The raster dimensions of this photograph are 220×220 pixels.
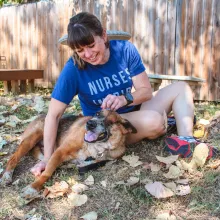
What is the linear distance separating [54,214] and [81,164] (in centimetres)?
71

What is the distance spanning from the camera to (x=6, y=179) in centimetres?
279

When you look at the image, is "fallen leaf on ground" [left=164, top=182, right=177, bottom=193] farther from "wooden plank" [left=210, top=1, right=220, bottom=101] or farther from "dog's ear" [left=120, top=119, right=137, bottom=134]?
"wooden plank" [left=210, top=1, right=220, bottom=101]

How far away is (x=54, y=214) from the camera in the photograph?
2.30 metres

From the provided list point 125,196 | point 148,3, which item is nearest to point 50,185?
point 125,196

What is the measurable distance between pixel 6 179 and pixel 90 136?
850 millimetres

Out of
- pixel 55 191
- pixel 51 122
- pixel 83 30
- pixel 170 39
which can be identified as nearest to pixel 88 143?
pixel 51 122

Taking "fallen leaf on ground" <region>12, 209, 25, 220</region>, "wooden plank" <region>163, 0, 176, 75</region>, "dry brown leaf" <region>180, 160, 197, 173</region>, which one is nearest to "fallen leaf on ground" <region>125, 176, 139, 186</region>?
"dry brown leaf" <region>180, 160, 197, 173</region>

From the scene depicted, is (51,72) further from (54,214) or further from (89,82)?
(54,214)

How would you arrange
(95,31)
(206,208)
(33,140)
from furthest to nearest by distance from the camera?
1. (33,140)
2. (95,31)
3. (206,208)

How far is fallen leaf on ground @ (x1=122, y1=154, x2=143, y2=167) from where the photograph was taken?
2.92m

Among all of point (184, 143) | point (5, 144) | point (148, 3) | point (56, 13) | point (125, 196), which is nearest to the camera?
point (125, 196)

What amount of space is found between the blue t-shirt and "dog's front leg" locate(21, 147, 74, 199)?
1.60 ft

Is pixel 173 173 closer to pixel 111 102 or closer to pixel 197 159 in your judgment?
pixel 197 159

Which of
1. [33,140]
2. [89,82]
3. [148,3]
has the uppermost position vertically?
[148,3]
